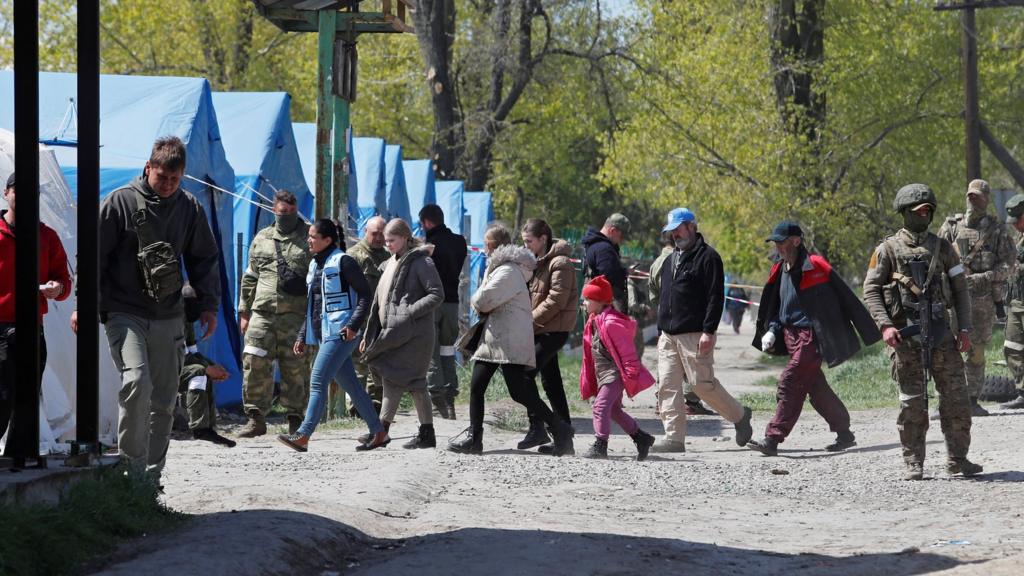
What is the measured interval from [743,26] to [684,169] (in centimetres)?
308

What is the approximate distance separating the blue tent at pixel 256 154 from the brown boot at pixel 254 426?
2964mm

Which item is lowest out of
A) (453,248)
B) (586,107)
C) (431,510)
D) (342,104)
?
(431,510)

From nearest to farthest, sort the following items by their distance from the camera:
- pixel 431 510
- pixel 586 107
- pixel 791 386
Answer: pixel 431 510 → pixel 791 386 → pixel 586 107

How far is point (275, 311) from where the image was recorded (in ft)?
40.0

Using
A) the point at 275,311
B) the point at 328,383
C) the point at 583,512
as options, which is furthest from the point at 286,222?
the point at 583,512

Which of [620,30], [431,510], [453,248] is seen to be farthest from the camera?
[620,30]

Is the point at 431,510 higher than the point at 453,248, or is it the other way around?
the point at 453,248

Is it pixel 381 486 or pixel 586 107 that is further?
pixel 586 107

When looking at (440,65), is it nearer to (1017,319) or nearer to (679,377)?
(1017,319)

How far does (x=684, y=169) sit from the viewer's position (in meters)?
30.9

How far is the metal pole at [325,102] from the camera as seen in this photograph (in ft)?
45.3

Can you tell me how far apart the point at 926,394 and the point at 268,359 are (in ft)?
17.4

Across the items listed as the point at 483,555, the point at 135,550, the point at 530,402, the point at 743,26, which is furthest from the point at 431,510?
the point at 743,26

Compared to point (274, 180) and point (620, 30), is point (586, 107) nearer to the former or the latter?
point (620, 30)
